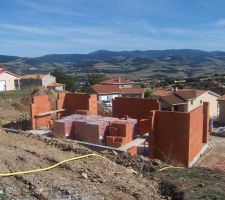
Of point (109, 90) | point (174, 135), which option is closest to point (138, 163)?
point (174, 135)

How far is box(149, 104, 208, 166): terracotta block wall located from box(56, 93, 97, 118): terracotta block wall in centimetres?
598

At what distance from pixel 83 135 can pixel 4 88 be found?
4112cm

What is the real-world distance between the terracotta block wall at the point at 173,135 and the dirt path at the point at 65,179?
7.49m

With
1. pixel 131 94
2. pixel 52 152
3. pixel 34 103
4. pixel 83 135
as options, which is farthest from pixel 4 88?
pixel 52 152

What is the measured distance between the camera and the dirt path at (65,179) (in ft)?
22.6

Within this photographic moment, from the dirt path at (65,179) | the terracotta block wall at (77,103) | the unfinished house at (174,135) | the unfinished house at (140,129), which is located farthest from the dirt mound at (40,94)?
the dirt path at (65,179)

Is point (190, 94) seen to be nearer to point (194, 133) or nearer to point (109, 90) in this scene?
point (109, 90)

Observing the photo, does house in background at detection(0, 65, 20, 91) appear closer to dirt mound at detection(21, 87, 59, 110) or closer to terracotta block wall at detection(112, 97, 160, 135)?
dirt mound at detection(21, 87, 59, 110)

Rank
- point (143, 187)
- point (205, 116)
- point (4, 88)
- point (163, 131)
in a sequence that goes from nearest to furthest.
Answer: point (143, 187)
point (163, 131)
point (205, 116)
point (4, 88)

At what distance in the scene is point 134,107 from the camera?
73.9ft

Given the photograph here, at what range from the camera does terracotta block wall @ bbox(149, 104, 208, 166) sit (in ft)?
54.3

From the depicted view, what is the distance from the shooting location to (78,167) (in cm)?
859

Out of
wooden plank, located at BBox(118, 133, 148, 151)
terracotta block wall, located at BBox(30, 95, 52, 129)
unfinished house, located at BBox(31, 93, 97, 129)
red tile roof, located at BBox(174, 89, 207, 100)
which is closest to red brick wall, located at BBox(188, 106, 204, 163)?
wooden plank, located at BBox(118, 133, 148, 151)

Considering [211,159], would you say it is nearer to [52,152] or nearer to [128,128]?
[128,128]
